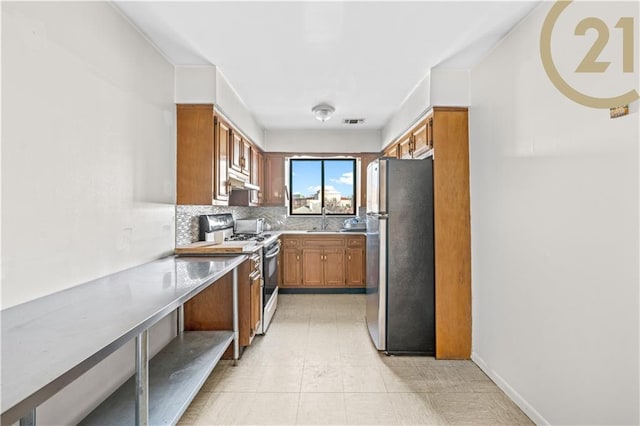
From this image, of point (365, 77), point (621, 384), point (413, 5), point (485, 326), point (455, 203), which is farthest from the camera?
point (365, 77)

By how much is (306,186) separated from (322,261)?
1425 millimetres

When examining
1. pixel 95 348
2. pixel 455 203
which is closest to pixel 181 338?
pixel 95 348

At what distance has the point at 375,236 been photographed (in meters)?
3.04

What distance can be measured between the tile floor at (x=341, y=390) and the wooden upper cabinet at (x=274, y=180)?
2470 millimetres

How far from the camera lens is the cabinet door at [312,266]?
4.84 meters

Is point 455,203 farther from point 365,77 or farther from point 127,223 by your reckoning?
point 127,223

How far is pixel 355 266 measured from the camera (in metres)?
4.84

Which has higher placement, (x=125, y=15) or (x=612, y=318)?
(x=125, y=15)

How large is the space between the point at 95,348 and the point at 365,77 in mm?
2865

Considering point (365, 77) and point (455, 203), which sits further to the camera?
point (365, 77)

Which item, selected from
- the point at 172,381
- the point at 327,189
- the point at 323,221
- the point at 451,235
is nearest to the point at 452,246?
the point at 451,235

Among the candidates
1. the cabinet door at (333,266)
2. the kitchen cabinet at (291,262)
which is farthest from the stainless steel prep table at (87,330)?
the cabinet door at (333,266)

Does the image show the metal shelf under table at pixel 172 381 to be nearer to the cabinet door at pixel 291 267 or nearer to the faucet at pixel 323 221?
the cabinet door at pixel 291 267

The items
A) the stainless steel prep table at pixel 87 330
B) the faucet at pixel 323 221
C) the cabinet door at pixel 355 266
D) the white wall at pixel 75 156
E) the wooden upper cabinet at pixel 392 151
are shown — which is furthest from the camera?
Answer: the faucet at pixel 323 221
